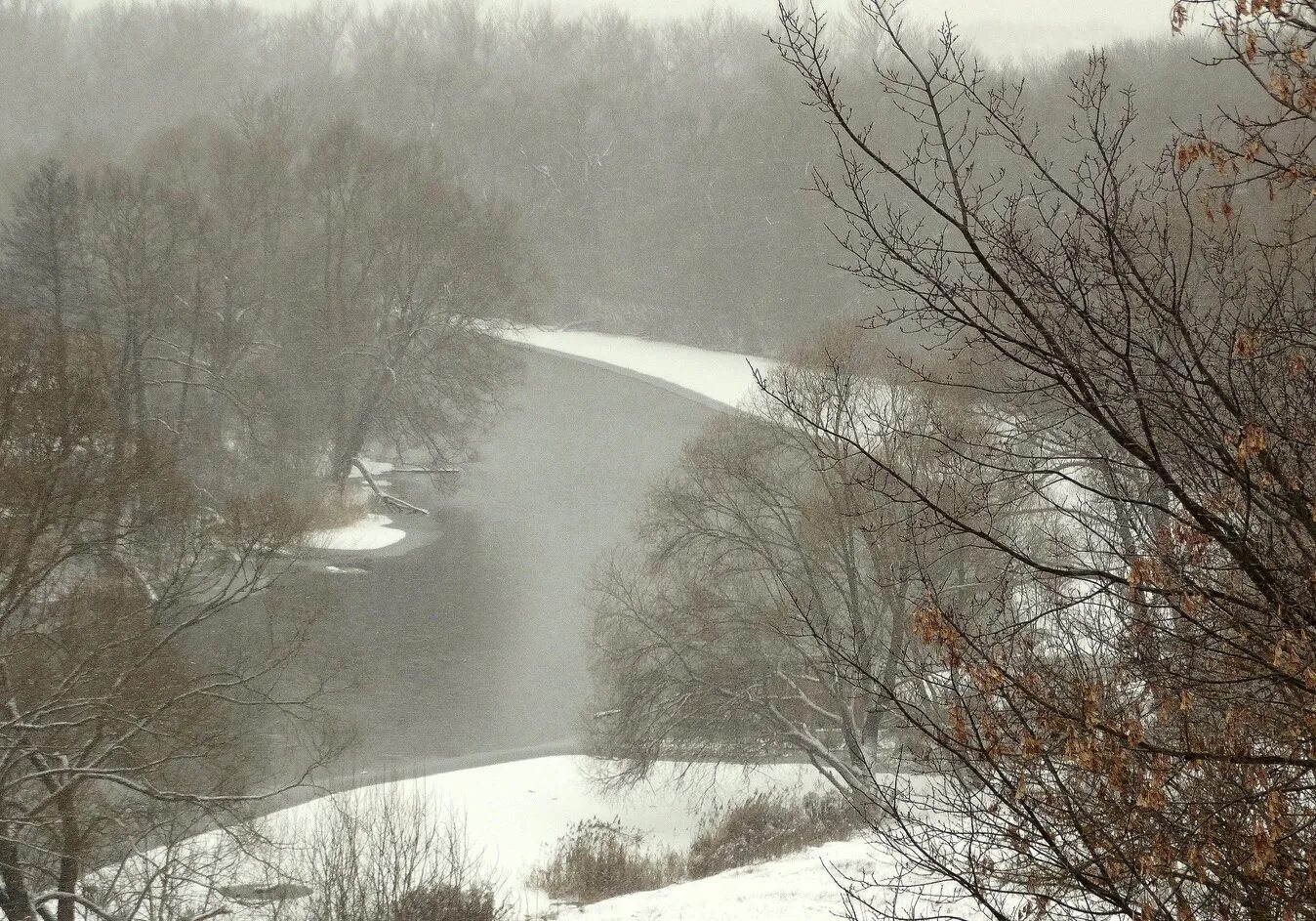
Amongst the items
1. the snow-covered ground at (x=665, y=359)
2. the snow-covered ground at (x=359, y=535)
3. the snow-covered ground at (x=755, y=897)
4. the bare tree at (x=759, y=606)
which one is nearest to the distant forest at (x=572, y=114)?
the snow-covered ground at (x=665, y=359)

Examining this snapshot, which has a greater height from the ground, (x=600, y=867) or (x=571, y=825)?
(x=571, y=825)

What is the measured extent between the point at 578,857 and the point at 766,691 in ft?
17.1

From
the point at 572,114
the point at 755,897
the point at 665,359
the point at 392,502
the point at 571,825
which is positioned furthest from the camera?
the point at 572,114

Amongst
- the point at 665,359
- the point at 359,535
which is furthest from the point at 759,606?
the point at 665,359

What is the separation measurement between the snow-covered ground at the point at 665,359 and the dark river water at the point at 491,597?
5.62 metres

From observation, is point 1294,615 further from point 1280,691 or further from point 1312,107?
point 1312,107

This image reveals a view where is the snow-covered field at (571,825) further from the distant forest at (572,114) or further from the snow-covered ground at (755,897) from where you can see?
the distant forest at (572,114)

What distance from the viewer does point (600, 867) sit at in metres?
15.8

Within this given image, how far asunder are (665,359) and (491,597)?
2996cm

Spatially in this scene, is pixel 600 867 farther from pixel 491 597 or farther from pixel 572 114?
pixel 572 114

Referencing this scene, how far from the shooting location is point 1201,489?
4.71 m

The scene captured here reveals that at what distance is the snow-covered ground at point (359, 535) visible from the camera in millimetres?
30938

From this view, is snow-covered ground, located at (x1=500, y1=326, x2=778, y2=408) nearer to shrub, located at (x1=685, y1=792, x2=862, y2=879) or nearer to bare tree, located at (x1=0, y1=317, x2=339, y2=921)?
shrub, located at (x1=685, y1=792, x2=862, y2=879)

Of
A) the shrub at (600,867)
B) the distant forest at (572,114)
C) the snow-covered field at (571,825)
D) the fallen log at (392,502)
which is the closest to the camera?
the snow-covered field at (571,825)
